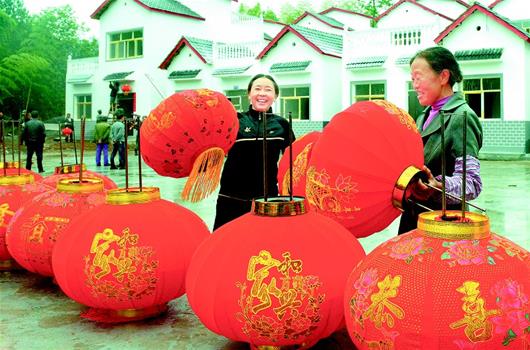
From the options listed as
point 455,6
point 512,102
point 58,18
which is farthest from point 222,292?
point 58,18

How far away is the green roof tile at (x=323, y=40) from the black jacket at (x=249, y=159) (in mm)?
17217

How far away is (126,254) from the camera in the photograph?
2.77m

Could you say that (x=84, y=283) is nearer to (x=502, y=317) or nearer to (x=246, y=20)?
(x=502, y=317)

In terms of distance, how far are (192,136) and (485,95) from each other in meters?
16.1

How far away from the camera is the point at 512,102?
1702cm

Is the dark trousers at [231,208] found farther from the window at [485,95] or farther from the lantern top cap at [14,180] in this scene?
the window at [485,95]

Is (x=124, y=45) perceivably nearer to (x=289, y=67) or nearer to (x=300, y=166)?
(x=289, y=67)

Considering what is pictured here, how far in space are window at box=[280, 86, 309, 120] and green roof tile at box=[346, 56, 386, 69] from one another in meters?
1.97

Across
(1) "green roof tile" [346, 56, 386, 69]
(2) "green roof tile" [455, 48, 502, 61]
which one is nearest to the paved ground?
(2) "green roof tile" [455, 48, 502, 61]

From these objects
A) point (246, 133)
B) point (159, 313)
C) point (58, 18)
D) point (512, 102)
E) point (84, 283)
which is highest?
point (58, 18)

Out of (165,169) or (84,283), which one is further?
(165,169)

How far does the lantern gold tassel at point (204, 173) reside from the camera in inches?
122

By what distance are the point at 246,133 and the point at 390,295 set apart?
1923 millimetres

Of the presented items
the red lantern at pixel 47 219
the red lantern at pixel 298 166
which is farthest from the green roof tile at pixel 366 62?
the red lantern at pixel 47 219
